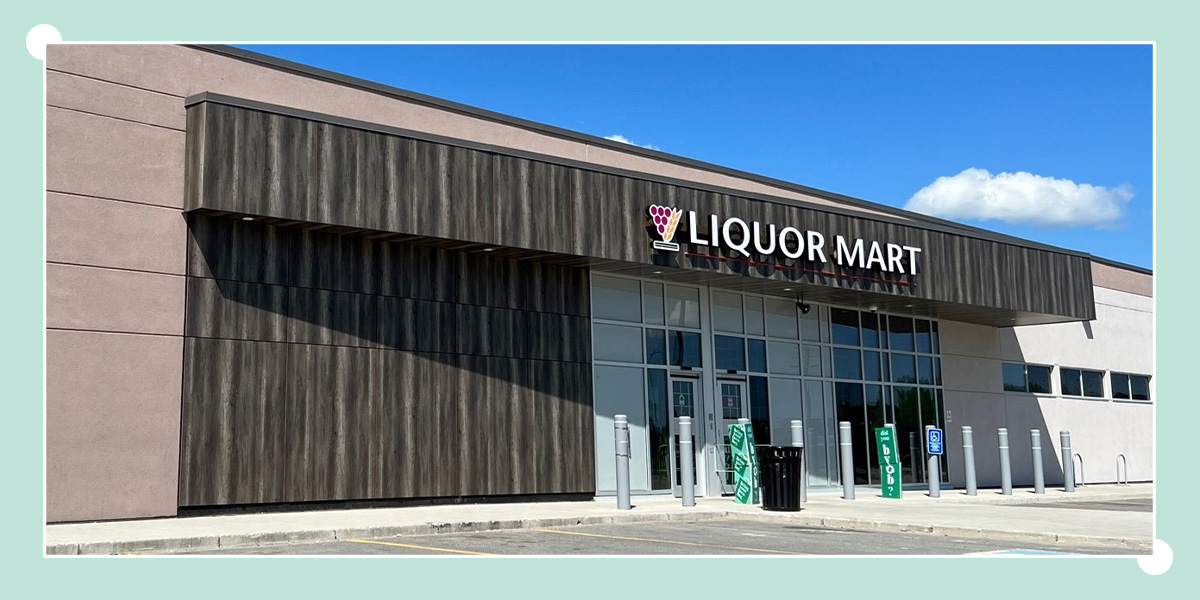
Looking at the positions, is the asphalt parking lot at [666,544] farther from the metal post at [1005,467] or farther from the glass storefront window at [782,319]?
the metal post at [1005,467]

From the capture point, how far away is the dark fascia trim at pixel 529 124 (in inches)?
678

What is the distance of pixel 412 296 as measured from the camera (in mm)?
18562

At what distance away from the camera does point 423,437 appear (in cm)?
1855

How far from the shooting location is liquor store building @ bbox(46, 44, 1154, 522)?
15391 millimetres

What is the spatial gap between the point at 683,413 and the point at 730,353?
205 cm

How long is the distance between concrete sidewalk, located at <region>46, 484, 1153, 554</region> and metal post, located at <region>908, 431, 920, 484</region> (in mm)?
6123

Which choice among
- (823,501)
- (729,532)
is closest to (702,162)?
(823,501)

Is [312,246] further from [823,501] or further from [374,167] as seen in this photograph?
[823,501]

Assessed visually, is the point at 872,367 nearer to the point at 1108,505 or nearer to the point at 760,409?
the point at 760,409

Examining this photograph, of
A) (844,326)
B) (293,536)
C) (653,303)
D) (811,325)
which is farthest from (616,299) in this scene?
(293,536)

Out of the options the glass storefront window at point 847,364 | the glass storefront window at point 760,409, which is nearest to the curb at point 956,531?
the glass storefront window at point 760,409

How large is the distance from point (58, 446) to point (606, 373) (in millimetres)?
9911

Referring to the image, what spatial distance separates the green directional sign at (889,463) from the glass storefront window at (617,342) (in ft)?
19.6

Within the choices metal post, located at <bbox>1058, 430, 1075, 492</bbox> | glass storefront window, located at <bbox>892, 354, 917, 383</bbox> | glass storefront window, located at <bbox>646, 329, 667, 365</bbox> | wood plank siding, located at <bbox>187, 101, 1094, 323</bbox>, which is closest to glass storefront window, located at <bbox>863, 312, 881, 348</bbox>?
glass storefront window, located at <bbox>892, 354, 917, 383</bbox>
